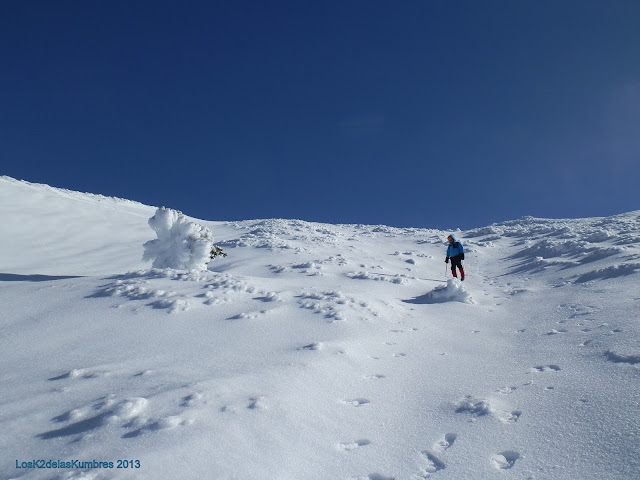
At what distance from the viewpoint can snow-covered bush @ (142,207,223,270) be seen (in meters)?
14.8

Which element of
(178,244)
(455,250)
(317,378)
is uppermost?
(178,244)

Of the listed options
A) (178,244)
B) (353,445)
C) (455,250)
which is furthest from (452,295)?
(178,244)

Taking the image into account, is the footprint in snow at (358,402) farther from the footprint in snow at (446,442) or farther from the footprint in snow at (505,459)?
the footprint in snow at (505,459)

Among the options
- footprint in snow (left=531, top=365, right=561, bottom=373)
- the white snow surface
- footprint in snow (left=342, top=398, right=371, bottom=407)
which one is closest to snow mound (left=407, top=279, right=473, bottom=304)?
the white snow surface

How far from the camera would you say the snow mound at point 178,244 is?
48.6 ft

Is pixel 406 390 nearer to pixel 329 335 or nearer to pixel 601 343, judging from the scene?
pixel 329 335

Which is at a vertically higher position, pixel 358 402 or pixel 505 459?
pixel 358 402

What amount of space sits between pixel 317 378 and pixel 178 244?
432 inches

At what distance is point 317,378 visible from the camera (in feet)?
17.7

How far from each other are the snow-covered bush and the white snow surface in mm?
4001

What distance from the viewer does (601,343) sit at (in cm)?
595

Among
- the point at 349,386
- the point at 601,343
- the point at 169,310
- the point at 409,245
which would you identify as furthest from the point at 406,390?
the point at 409,245

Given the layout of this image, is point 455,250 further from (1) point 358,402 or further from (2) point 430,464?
(2) point 430,464

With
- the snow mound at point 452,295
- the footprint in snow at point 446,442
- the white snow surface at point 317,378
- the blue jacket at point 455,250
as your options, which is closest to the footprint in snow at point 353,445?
the white snow surface at point 317,378
